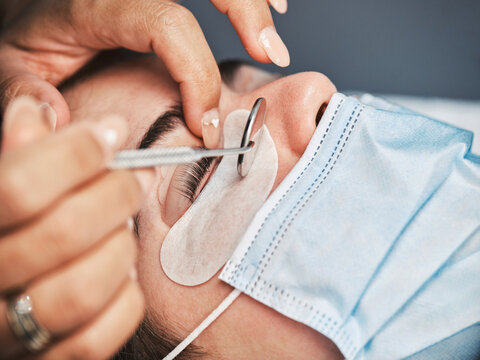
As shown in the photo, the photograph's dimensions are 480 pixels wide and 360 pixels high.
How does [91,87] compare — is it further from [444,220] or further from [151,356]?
[444,220]

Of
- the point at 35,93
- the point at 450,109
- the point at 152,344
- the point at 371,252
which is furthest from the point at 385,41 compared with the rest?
the point at 152,344

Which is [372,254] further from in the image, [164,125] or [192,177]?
[164,125]

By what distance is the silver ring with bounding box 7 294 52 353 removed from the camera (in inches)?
20.6

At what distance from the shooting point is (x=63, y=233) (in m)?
0.50

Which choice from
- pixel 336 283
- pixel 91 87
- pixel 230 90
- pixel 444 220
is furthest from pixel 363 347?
pixel 91 87

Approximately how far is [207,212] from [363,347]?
46cm

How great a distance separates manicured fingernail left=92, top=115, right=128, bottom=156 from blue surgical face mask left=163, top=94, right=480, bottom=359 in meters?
0.40

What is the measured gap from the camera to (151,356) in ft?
3.12

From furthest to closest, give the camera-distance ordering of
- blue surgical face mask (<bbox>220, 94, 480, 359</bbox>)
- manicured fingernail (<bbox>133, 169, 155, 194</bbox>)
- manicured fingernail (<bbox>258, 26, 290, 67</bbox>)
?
manicured fingernail (<bbox>258, 26, 290, 67</bbox>) → blue surgical face mask (<bbox>220, 94, 480, 359</bbox>) → manicured fingernail (<bbox>133, 169, 155, 194</bbox>)

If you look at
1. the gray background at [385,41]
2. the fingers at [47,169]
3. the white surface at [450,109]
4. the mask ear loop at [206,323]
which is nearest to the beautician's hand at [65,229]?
the fingers at [47,169]

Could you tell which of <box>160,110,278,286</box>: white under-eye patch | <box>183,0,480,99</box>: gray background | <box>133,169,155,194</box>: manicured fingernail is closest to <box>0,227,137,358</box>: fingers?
<box>133,169,155,194</box>: manicured fingernail

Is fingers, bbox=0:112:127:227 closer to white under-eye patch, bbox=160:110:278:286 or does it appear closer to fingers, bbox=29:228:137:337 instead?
fingers, bbox=29:228:137:337

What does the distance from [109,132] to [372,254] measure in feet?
1.93

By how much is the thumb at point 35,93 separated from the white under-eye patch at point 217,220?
41 cm
